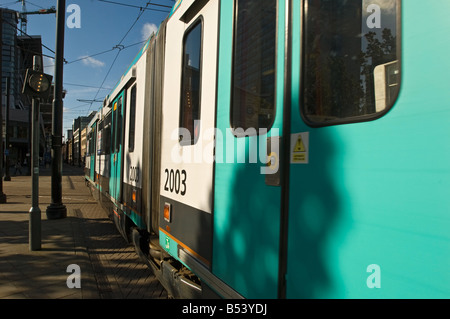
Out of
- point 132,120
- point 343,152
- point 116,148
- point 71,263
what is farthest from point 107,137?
point 343,152

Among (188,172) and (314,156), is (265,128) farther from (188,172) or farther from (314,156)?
(188,172)

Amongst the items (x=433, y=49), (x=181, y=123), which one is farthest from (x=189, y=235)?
(x=433, y=49)

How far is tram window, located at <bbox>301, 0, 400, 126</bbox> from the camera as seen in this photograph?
1.23 metres

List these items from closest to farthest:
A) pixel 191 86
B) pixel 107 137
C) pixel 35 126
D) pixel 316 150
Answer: pixel 316 150, pixel 191 86, pixel 35 126, pixel 107 137

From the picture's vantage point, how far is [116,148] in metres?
5.63

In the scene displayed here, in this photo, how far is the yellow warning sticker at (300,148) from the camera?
146cm

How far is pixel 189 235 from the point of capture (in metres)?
2.54

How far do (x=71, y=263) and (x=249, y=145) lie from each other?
410 centimetres

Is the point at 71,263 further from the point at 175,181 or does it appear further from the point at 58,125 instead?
the point at 58,125

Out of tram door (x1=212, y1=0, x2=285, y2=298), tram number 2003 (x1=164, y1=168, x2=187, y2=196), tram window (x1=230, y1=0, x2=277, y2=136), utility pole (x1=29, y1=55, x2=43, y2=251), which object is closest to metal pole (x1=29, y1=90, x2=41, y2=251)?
utility pole (x1=29, y1=55, x2=43, y2=251)

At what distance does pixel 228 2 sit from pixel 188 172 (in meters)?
1.25

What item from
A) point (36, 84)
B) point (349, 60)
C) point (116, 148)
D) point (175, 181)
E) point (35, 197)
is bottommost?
point (35, 197)

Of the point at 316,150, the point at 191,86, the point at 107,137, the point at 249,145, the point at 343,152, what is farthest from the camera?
the point at 107,137

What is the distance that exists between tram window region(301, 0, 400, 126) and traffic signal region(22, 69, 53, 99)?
532 centimetres
